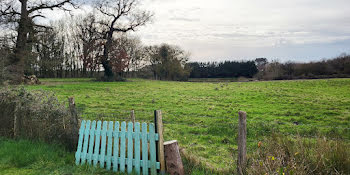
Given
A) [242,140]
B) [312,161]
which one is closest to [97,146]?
[242,140]

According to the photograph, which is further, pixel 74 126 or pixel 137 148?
pixel 74 126

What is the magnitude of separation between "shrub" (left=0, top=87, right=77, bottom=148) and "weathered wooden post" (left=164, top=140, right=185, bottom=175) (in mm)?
3168

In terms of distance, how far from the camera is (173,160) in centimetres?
518

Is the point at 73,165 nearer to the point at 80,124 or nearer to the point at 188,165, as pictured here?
the point at 80,124

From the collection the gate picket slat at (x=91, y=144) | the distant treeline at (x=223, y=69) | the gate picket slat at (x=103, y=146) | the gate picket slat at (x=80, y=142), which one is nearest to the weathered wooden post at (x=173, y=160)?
the gate picket slat at (x=103, y=146)

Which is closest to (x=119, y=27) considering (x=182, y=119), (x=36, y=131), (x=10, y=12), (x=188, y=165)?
(x=10, y=12)

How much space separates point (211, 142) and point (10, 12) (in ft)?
95.1

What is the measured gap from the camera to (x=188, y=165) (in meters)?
5.43

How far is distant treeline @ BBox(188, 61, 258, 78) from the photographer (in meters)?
66.5

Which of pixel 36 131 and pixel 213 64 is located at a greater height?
pixel 213 64

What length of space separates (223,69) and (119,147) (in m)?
66.4

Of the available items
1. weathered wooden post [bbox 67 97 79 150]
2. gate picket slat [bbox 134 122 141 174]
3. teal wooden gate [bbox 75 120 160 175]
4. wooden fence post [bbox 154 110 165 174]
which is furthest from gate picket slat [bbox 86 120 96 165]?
wooden fence post [bbox 154 110 165 174]

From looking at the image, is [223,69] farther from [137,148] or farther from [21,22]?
[137,148]

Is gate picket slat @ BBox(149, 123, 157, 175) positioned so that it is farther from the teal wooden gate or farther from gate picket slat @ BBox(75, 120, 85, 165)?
gate picket slat @ BBox(75, 120, 85, 165)
